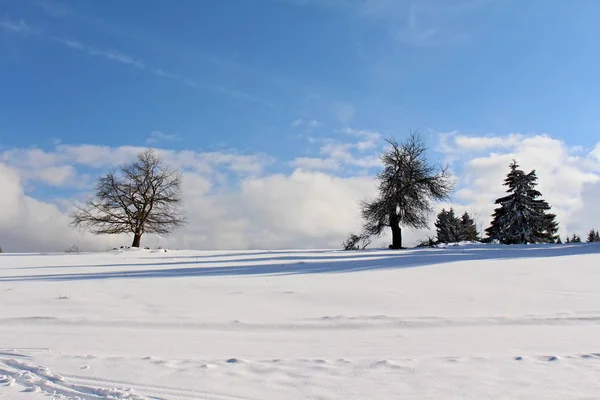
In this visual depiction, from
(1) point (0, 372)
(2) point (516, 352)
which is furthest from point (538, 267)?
(1) point (0, 372)

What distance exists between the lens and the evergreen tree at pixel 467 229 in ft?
174

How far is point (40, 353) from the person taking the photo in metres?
4.84

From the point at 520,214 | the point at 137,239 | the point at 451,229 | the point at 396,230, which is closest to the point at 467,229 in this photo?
the point at 451,229

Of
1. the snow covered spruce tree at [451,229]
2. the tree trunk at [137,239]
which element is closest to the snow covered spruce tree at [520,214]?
the snow covered spruce tree at [451,229]

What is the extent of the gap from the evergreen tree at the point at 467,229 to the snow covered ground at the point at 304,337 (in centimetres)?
4430

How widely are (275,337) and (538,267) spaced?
360 inches

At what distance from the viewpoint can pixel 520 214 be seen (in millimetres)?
Answer: 37406

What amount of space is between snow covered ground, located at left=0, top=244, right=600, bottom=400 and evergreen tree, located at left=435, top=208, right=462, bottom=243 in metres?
41.2

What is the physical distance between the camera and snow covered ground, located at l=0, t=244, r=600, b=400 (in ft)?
12.8

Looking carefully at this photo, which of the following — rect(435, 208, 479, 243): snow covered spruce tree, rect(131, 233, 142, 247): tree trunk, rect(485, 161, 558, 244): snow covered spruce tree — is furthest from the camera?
rect(435, 208, 479, 243): snow covered spruce tree

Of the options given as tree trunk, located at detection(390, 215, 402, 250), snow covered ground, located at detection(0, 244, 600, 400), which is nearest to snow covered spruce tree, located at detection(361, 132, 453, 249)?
tree trunk, located at detection(390, 215, 402, 250)

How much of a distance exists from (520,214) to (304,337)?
36663mm

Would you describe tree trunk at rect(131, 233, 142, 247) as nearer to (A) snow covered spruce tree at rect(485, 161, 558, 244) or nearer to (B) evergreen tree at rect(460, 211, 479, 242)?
(A) snow covered spruce tree at rect(485, 161, 558, 244)

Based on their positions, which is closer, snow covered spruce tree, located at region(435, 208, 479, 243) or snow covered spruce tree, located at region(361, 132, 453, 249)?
snow covered spruce tree, located at region(361, 132, 453, 249)
